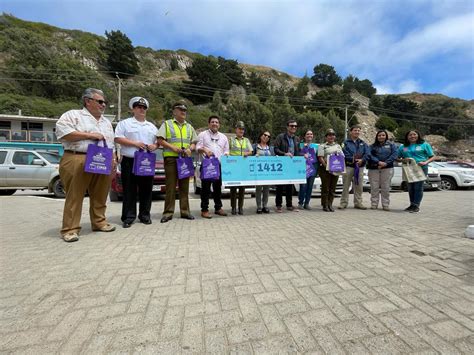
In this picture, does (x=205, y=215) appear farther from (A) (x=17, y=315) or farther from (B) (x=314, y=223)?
(A) (x=17, y=315)

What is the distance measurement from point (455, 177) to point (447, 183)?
0.41 m

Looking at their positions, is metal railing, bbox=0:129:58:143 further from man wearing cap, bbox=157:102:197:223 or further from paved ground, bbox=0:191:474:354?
man wearing cap, bbox=157:102:197:223

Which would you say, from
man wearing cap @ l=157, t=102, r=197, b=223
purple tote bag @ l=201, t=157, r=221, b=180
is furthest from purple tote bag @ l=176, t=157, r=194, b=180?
purple tote bag @ l=201, t=157, r=221, b=180

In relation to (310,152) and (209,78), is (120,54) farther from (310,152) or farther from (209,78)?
(310,152)

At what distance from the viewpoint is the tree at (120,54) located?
70312mm

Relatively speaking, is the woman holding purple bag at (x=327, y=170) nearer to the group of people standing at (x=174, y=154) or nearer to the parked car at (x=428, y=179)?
the group of people standing at (x=174, y=154)

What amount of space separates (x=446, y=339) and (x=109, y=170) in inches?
161

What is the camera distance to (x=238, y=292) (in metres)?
2.26

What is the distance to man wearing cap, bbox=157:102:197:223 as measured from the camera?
4871 millimetres

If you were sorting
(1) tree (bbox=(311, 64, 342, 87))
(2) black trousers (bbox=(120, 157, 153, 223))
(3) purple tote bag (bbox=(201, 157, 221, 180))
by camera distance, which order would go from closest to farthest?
1. (2) black trousers (bbox=(120, 157, 153, 223))
2. (3) purple tote bag (bbox=(201, 157, 221, 180))
3. (1) tree (bbox=(311, 64, 342, 87))

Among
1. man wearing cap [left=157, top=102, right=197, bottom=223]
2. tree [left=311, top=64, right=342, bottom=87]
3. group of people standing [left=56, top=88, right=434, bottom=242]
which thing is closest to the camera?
group of people standing [left=56, top=88, right=434, bottom=242]

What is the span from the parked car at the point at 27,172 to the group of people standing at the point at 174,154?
603 centimetres

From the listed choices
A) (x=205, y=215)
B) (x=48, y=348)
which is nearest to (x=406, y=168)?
(x=205, y=215)

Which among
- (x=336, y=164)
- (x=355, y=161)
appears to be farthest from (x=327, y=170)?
(x=355, y=161)
